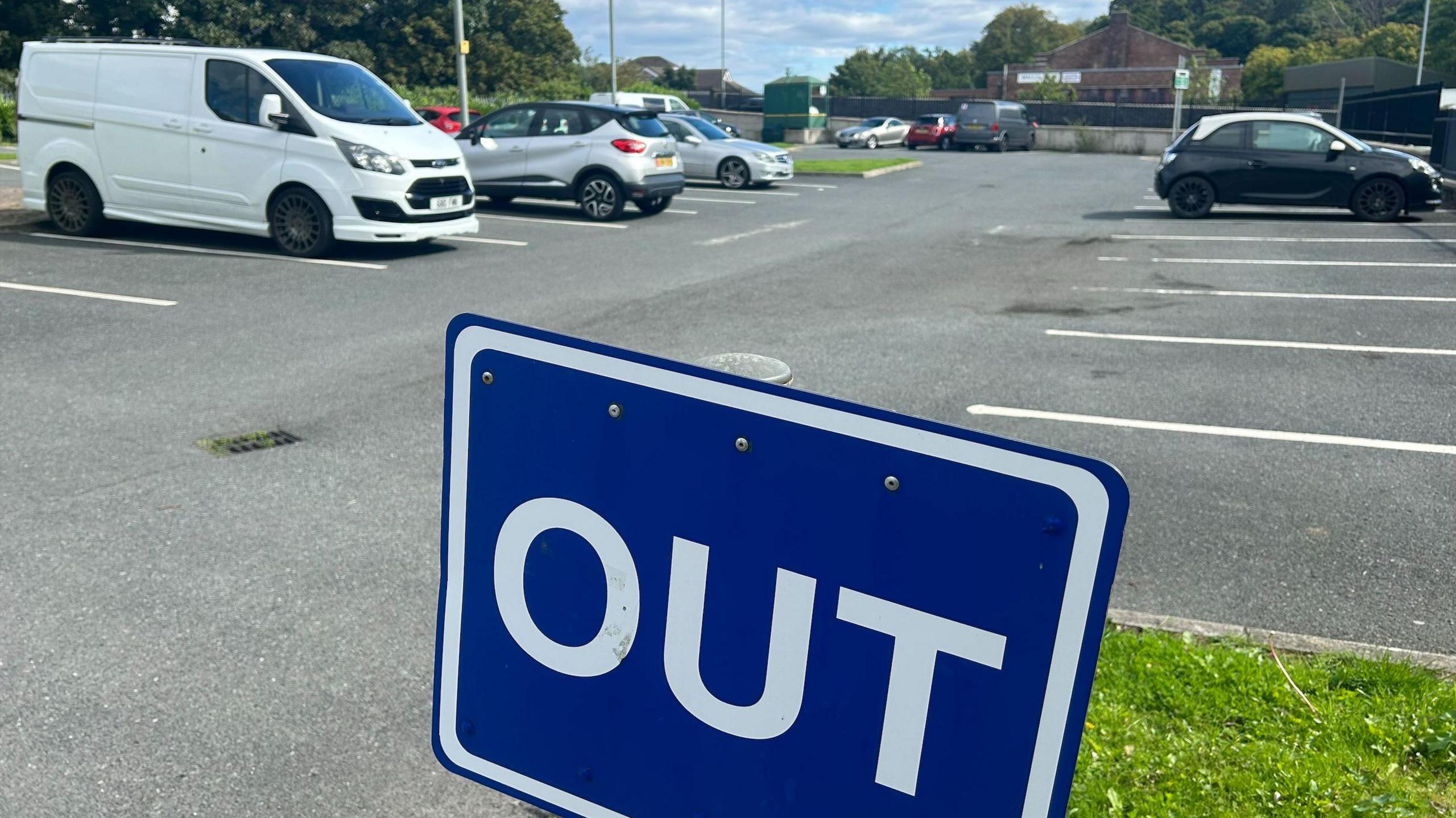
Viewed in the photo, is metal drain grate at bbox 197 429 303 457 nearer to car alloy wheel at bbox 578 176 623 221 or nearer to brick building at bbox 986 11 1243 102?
car alloy wheel at bbox 578 176 623 221

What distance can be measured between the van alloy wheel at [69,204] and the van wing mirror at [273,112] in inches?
100

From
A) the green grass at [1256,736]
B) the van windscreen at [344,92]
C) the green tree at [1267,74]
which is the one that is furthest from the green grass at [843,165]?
the green tree at [1267,74]

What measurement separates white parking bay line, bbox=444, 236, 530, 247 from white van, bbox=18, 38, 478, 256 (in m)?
1.12

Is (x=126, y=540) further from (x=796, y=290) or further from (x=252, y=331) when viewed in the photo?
(x=796, y=290)

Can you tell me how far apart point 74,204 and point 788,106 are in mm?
38389

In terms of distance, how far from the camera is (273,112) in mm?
12070

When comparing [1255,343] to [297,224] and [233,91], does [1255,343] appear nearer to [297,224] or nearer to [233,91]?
[297,224]

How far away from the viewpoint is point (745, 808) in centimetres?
151

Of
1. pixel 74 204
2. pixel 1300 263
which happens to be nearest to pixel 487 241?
pixel 74 204

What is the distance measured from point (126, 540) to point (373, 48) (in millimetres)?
53873

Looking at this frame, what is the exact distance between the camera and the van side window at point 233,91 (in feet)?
40.5

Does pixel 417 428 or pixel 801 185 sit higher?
pixel 801 185

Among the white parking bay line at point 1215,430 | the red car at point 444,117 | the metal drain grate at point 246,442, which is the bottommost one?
the metal drain grate at point 246,442

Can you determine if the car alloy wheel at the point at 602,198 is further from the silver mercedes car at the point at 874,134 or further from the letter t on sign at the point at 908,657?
the silver mercedes car at the point at 874,134
